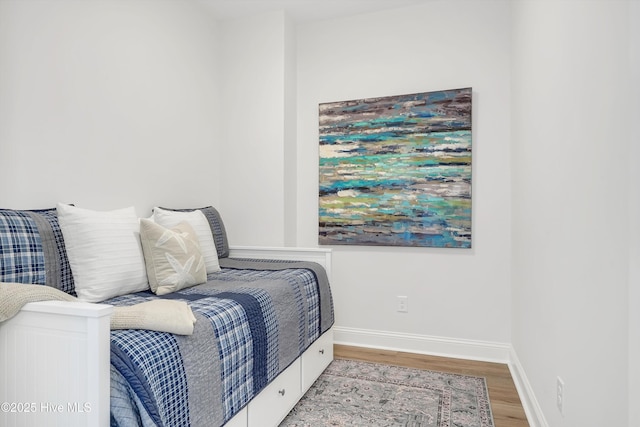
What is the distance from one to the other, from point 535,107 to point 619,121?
975 millimetres

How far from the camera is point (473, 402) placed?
80.5 inches

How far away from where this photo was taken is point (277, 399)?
5.82ft

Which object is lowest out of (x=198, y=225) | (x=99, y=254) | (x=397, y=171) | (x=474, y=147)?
(x=99, y=254)

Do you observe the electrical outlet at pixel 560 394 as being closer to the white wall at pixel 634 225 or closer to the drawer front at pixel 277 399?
the white wall at pixel 634 225

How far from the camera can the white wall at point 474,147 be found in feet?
8.73

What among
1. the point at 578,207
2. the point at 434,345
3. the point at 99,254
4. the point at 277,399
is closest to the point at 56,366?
the point at 99,254

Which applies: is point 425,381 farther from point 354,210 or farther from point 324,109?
point 324,109

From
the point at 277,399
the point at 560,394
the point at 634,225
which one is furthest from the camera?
the point at 277,399

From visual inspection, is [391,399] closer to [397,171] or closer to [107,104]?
[397,171]

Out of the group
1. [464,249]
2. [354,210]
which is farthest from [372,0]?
[464,249]

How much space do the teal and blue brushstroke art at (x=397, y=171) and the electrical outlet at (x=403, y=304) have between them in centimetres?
42

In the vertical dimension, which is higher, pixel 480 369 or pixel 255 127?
pixel 255 127

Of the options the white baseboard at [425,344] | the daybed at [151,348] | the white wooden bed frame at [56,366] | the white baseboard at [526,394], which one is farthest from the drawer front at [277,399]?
the white baseboard at [526,394]

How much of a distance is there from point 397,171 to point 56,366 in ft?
7.84
